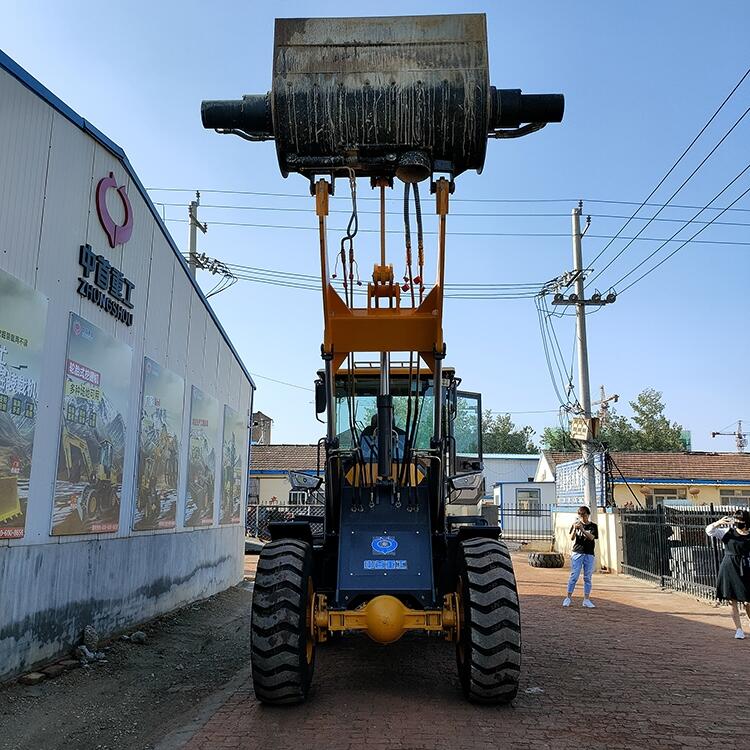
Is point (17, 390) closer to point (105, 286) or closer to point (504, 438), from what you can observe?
point (105, 286)

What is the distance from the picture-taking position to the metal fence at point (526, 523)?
36.4 metres

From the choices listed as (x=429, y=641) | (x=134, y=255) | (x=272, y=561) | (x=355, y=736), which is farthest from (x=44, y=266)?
(x=429, y=641)

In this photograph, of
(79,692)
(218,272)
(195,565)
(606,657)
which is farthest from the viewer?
(218,272)

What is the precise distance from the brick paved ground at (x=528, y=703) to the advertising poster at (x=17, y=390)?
2597mm

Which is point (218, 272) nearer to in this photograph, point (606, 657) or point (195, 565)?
point (195, 565)

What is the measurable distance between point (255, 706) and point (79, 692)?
6.58ft

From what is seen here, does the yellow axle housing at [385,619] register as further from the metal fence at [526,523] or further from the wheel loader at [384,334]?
the metal fence at [526,523]

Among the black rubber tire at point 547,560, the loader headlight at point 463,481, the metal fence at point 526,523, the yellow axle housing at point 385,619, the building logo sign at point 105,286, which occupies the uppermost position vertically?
the building logo sign at point 105,286

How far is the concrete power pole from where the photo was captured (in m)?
22.2

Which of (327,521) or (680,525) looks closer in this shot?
(327,521)

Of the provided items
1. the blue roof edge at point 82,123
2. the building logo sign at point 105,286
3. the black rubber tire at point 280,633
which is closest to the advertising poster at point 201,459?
the blue roof edge at point 82,123

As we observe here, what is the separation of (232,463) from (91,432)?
319 inches

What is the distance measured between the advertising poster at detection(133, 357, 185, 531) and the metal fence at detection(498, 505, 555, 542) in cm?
2648

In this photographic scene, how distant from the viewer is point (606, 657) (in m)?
8.58
